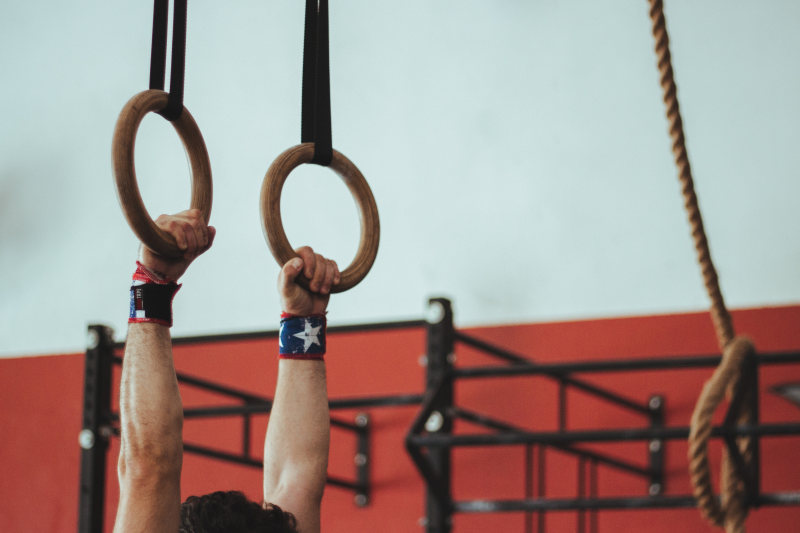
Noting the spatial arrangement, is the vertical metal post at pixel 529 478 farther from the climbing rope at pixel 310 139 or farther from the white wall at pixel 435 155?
the climbing rope at pixel 310 139

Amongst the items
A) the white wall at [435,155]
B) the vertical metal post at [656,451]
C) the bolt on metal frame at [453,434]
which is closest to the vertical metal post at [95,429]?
the bolt on metal frame at [453,434]

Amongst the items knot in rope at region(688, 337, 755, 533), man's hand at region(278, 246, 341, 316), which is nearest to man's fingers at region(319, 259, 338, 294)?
man's hand at region(278, 246, 341, 316)

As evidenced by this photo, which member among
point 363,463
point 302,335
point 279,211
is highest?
point 279,211

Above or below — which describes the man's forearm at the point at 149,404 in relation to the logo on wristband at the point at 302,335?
below

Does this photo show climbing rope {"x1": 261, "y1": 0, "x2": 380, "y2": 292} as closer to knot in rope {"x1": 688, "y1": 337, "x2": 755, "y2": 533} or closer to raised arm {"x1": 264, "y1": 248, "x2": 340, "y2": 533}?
raised arm {"x1": 264, "y1": 248, "x2": 340, "y2": 533}

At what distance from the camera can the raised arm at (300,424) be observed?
1325 millimetres

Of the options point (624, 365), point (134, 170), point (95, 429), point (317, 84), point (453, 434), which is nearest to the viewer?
point (134, 170)

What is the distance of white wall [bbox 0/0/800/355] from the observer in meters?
2.91

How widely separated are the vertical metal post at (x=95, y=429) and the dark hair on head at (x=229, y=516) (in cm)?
151

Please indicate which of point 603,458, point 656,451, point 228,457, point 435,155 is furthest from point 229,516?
point 435,155

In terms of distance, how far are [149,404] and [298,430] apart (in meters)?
0.32

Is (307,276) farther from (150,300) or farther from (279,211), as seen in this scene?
(150,300)

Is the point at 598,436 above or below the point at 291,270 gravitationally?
below

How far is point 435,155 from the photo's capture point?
3.35 m
